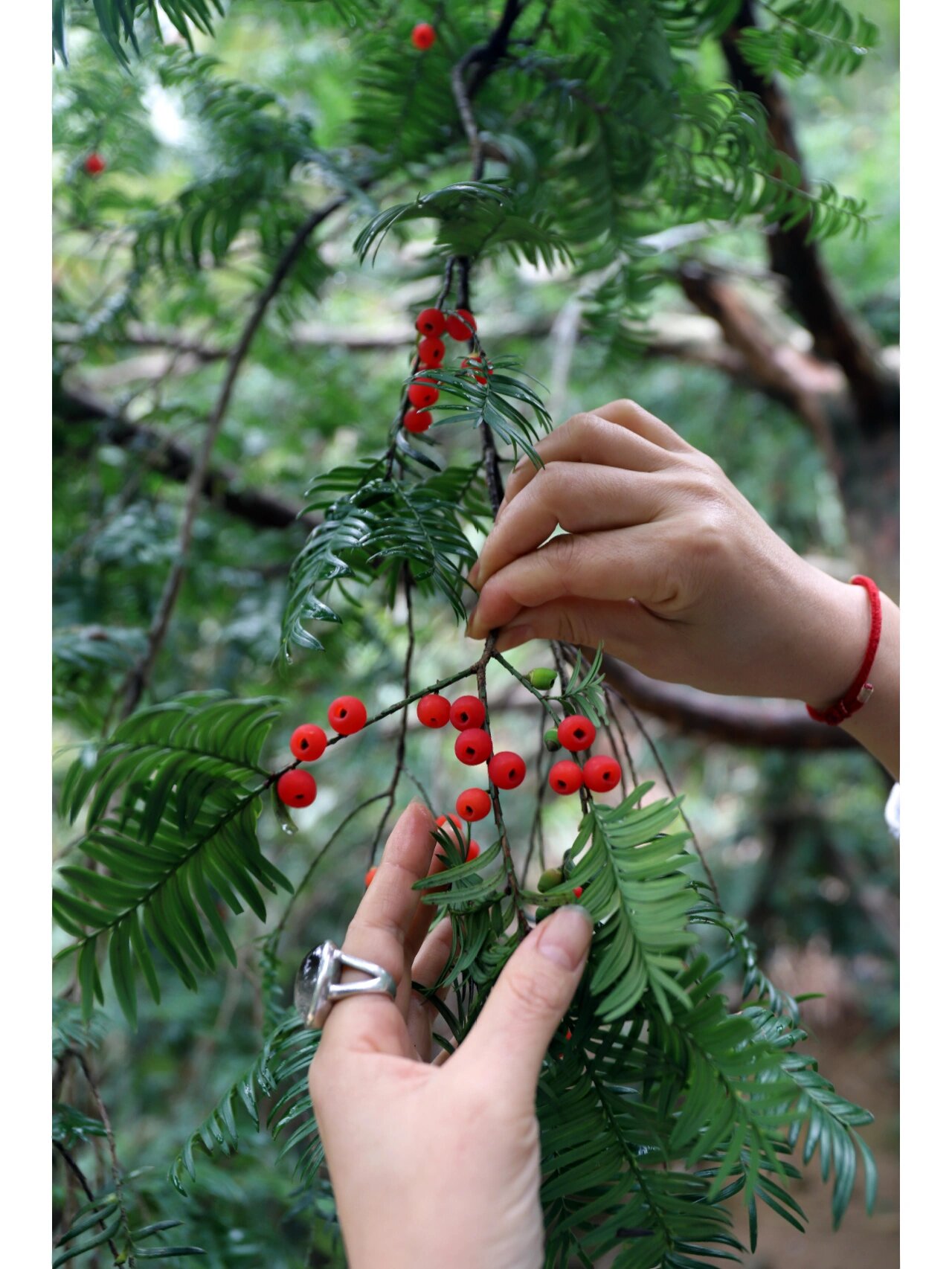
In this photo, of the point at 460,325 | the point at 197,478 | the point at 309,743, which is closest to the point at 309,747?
the point at 309,743

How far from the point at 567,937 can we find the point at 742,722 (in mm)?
1361

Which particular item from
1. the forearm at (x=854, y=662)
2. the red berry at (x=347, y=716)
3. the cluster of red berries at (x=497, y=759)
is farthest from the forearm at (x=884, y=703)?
the red berry at (x=347, y=716)

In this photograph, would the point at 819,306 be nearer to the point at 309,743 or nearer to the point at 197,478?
the point at 197,478

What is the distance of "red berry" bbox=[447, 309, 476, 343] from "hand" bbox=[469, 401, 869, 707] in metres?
0.10

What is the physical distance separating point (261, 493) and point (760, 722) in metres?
1.04

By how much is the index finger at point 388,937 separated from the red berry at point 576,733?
0.33 feet

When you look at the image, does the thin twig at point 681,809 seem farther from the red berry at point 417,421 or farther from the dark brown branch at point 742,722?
the dark brown branch at point 742,722

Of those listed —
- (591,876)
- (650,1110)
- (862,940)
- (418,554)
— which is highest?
(418,554)

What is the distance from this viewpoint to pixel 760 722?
5.56ft

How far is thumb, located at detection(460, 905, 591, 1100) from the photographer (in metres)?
0.41

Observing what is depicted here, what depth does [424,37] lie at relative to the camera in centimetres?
86

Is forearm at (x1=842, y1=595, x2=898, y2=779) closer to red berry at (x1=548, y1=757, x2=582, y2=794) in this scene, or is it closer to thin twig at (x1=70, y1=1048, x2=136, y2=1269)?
red berry at (x1=548, y1=757, x2=582, y2=794)
